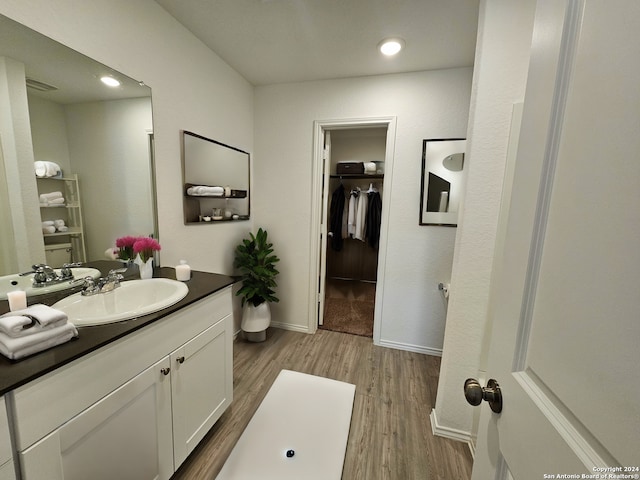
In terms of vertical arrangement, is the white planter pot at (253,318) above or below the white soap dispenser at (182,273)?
below

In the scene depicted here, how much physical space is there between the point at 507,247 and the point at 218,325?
4.51 ft

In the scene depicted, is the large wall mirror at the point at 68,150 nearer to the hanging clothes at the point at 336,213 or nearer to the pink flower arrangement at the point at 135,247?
the pink flower arrangement at the point at 135,247

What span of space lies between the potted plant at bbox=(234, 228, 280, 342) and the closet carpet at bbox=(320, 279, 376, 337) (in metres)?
0.77

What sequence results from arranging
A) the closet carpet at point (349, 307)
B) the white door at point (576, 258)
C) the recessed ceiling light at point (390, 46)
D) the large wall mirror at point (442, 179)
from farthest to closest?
the closet carpet at point (349, 307) < the large wall mirror at point (442, 179) < the recessed ceiling light at point (390, 46) < the white door at point (576, 258)

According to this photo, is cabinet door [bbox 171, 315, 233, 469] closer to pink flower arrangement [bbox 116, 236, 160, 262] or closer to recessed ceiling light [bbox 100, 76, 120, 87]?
pink flower arrangement [bbox 116, 236, 160, 262]

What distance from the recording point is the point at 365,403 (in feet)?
5.82

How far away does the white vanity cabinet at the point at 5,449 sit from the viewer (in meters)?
0.62

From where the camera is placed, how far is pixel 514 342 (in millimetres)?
535

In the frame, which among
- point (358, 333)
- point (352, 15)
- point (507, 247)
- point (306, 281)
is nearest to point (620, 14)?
point (507, 247)

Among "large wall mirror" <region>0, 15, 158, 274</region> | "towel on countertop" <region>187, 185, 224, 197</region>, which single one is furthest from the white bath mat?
"towel on countertop" <region>187, 185, 224, 197</region>

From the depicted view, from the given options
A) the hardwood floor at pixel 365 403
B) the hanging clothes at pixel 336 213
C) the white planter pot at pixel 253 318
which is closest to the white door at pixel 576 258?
the hardwood floor at pixel 365 403

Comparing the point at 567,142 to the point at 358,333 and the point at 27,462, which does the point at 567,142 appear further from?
the point at 358,333

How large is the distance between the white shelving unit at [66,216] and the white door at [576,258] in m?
1.75

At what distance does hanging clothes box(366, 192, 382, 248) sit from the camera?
A: 3686 millimetres
